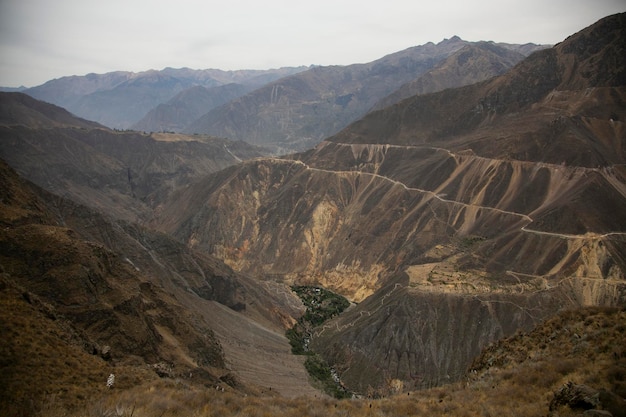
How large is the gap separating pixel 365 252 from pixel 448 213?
15196 mm

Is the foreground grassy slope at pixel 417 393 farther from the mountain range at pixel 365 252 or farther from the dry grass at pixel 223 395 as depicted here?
the mountain range at pixel 365 252

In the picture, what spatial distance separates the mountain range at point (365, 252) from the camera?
2461cm

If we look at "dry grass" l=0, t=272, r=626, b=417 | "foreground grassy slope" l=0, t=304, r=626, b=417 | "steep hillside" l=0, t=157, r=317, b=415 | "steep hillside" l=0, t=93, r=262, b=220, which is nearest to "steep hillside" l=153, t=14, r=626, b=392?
"steep hillside" l=0, t=157, r=317, b=415

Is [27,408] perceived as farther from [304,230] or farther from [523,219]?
[304,230]

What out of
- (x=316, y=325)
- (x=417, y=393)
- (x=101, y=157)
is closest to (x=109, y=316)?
(x=417, y=393)

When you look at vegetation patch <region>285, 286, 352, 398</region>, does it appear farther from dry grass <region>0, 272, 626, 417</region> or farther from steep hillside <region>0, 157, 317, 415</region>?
dry grass <region>0, 272, 626, 417</region>

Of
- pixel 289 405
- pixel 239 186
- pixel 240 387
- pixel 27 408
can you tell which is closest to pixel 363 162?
pixel 239 186

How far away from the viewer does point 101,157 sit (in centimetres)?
14788

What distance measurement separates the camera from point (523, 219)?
6362 cm

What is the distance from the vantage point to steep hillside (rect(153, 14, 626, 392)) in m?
49.4

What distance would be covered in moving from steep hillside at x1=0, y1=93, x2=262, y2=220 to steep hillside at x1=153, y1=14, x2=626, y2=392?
23.1 meters

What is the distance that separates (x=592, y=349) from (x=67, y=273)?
2839cm

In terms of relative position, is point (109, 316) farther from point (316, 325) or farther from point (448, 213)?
point (448, 213)

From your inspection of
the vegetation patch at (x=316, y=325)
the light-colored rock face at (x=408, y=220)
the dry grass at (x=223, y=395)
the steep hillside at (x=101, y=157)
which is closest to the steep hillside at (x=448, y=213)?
the light-colored rock face at (x=408, y=220)
